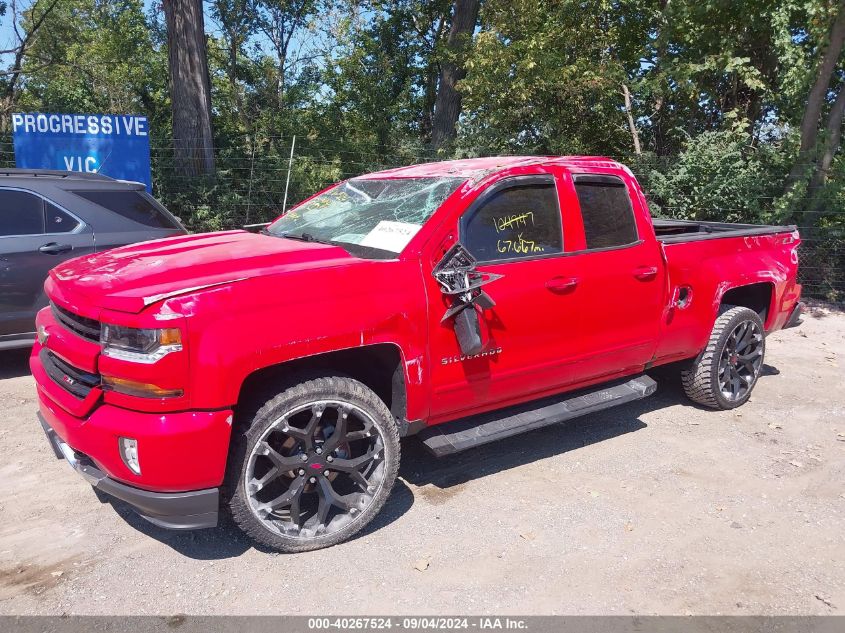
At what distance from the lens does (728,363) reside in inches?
208

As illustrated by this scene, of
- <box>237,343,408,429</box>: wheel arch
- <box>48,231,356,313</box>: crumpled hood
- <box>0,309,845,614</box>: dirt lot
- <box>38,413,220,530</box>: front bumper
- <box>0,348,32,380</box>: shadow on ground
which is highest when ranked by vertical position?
<box>48,231,356,313</box>: crumpled hood

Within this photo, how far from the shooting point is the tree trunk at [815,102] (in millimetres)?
9773

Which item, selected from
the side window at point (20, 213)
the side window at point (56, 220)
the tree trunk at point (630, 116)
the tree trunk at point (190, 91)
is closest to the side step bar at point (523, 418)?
the side window at point (56, 220)

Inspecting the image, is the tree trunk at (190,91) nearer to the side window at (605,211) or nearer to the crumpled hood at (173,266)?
the crumpled hood at (173,266)

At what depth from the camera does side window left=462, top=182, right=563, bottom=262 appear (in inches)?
147

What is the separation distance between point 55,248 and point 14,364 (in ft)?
4.39

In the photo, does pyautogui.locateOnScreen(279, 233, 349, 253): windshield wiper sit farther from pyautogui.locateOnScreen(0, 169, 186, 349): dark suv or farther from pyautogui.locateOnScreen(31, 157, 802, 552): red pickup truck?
pyautogui.locateOnScreen(0, 169, 186, 349): dark suv

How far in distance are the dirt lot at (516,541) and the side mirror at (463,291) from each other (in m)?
1.02

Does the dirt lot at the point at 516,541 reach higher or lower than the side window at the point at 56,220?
lower

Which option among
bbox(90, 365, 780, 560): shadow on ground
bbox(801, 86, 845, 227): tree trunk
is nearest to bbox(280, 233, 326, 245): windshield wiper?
bbox(90, 365, 780, 560): shadow on ground

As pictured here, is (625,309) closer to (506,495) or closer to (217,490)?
(506,495)

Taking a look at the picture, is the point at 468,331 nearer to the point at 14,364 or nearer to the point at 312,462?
the point at 312,462

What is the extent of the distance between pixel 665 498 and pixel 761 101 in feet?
39.1

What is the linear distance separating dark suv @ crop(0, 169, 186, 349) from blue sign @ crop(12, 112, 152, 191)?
3241 mm
